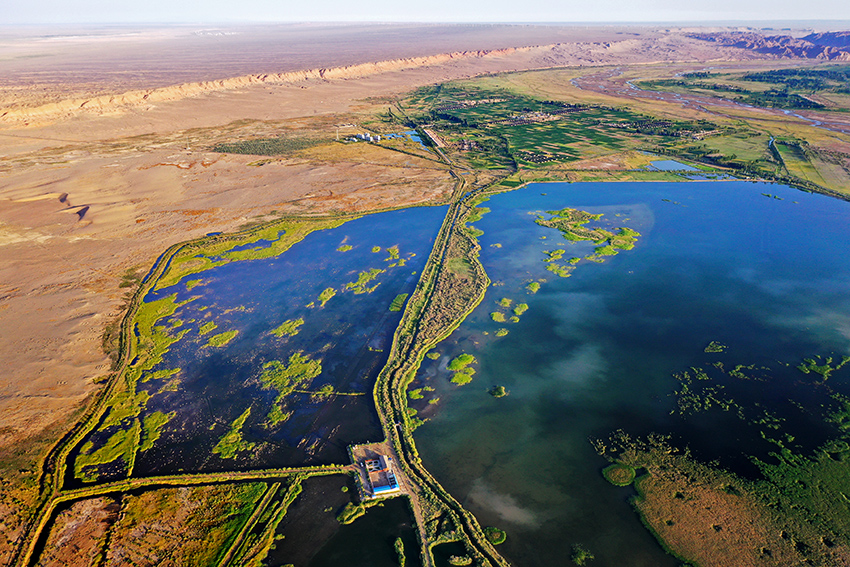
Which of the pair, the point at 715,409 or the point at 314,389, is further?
the point at 314,389

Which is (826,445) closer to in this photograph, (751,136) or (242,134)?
(751,136)

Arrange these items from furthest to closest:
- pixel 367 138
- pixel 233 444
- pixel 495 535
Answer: pixel 367 138 < pixel 233 444 < pixel 495 535

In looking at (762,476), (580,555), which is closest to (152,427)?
(580,555)

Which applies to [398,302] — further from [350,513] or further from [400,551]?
[400,551]

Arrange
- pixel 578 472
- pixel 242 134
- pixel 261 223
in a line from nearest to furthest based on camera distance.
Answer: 1. pixel 578 472
2. pixel 261 223
3. pixel 242 134

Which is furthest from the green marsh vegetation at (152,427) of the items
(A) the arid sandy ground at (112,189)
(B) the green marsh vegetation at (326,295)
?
(B) the green marsh vegetation at (326,295)

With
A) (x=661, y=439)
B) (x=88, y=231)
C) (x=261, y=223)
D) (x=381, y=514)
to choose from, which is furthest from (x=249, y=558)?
(x=88, y=231)
